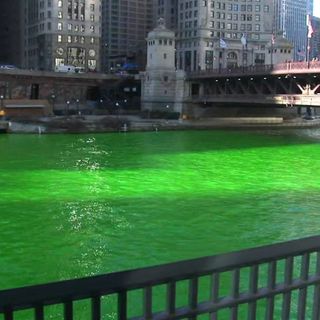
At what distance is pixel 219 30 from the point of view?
601ft

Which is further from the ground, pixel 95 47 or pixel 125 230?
pixel 95 47

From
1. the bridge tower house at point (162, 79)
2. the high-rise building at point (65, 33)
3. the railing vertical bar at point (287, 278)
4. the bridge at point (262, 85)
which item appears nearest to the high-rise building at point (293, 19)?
the high-rise building at point (65, 33)

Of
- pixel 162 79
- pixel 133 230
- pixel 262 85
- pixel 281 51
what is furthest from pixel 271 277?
pixel 162 79

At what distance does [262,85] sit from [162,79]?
30.5 meters

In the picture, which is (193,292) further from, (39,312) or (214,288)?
(39,312)

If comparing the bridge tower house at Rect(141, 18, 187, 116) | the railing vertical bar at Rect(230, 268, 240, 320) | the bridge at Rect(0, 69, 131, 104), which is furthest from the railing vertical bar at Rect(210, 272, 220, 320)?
the bridge tower house at Rect(141, 18, 187, 116)

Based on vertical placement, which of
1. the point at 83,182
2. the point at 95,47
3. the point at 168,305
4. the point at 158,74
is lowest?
the point at 83,182

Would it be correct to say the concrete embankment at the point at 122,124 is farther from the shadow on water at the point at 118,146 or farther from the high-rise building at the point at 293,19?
the high-rise building at the point at 293,19

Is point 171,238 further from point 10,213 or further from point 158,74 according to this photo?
point 158,74

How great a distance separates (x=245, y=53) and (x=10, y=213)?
158 meters

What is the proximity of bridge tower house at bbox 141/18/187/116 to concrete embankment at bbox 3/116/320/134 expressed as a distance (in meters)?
9.42

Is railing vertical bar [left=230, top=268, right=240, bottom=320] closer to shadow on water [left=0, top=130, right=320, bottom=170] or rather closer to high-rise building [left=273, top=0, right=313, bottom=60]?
shadow on water [left=0, top=130, right=320, bottom=170]

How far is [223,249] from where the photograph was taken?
19594 mm

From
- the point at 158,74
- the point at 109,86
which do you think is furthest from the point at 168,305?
the point at 109,86
